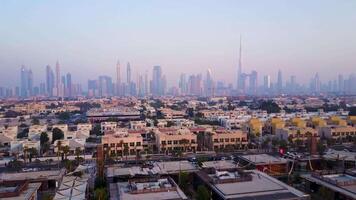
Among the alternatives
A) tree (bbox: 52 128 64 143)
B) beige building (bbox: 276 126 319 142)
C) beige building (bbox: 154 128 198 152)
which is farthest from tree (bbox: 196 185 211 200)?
tree (bbox: 52 128 64 143)

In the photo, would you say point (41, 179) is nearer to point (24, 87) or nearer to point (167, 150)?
point (167, 150)

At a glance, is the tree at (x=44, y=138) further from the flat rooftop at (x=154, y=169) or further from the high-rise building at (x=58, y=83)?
the high-rise building at (x=58, y=83)

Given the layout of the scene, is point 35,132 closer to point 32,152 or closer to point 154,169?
point 32,152

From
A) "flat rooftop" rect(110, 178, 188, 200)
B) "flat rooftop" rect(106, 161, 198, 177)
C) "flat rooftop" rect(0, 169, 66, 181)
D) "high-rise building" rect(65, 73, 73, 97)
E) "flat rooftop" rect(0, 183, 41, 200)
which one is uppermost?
"high-rise building" rect(65, 73, 73, 97)

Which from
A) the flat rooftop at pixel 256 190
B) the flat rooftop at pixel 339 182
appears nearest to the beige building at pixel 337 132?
the flat rooftop at pixel 339 182

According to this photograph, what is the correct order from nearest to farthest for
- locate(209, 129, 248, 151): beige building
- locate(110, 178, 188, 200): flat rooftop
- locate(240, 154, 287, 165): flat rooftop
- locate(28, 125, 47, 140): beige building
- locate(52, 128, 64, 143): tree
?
locate(110, 178, 188, 200): flat rooftop → locate(240, 154, 287, 165): flat rooftop → locate(209, 129, 248, 151): beige building → locate(52, 128, 64, 143): tree → locate(28, 125, 47, 140): beige building

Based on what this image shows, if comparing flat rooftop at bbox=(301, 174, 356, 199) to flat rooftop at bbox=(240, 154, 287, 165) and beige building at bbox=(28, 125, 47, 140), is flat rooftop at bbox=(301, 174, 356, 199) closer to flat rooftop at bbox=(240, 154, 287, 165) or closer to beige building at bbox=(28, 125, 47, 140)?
flat rooftop at bbox=(240, 154, 287, 165)

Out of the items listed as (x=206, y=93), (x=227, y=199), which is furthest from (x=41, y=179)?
(x=206, y=93)

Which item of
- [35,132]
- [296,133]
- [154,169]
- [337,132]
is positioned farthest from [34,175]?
[337,132]
